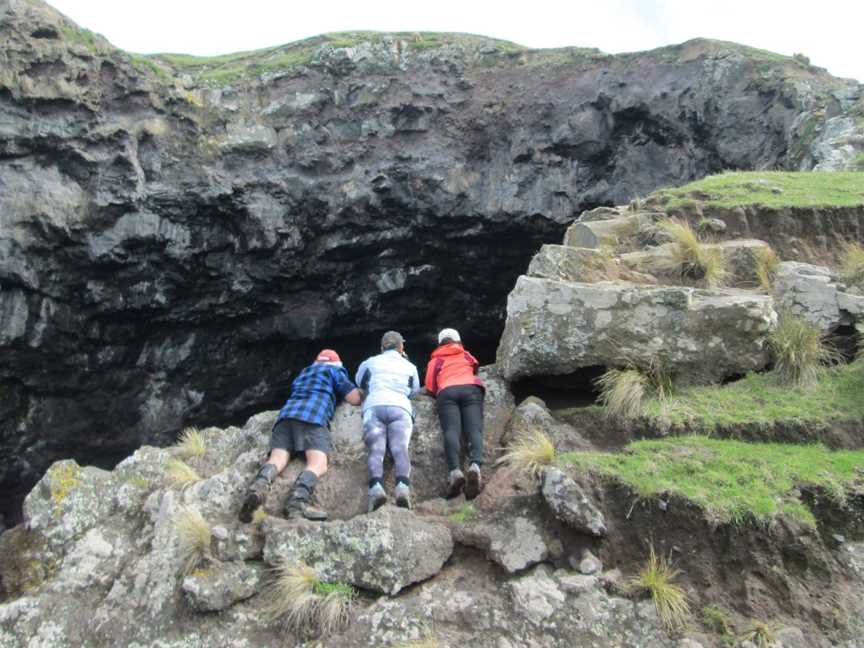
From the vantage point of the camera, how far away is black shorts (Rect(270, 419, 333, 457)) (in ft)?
22.9

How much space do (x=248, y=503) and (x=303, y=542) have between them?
72 cm

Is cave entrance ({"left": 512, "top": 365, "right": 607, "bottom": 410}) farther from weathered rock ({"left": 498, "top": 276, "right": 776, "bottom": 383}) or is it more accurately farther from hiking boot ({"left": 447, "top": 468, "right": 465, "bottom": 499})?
hiking boot ({"left": 447, "top": 468, "right": 465, "bottom": 499})

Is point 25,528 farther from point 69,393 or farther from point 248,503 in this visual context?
point 69,393

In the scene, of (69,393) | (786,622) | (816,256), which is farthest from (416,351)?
(786,622)

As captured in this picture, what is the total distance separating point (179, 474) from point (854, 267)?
295 inches

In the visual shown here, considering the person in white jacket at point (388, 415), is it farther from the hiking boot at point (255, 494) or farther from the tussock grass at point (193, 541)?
the tussock grass at point (193, 541)

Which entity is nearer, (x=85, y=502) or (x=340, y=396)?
(x=85, y=502)

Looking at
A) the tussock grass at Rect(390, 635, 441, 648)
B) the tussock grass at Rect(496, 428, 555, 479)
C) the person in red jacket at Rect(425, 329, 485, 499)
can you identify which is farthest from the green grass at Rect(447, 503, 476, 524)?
the tussock grass at Rect(390, 635, 441, 648)

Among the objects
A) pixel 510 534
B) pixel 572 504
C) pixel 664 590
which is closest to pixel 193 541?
pixel 510 534

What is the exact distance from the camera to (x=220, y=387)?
76.0ft

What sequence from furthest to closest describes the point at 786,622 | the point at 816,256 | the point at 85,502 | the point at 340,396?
the point at 816,256 → the point at 340,396 → the point at 85,502 → the point at 786,622

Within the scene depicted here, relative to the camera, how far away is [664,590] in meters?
4.94

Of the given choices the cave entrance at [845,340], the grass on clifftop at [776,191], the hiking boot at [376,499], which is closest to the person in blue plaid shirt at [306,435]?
the hiking boot at [376,499]

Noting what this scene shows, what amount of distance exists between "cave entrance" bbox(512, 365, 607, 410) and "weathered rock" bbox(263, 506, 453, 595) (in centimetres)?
257
